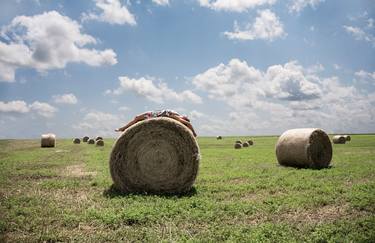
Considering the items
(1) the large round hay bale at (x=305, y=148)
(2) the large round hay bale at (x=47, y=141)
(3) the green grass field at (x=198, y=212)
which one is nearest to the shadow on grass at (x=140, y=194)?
(3) the green grass field at (x=198, y=212)

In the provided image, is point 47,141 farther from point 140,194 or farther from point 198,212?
point 198,212

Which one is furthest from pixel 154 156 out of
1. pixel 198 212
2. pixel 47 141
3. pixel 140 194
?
pixel 47 141

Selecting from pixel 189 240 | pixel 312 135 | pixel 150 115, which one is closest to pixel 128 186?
pixel 150 115

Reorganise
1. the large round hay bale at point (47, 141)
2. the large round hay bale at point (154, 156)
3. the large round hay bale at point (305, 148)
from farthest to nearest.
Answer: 1. the large round hay bale at point (47, 141)
2. the large round hay bale at point (305, 148)
3. the large round hay bale at point (154, 156)

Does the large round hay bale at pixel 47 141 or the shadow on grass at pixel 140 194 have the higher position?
the large round hay bale at pixel 47 141

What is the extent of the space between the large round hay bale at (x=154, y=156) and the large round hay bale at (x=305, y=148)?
794cm

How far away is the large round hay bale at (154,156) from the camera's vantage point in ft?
36.0

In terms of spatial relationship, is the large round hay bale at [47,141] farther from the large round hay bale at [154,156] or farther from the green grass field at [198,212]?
the large round hay bale at [154,156]

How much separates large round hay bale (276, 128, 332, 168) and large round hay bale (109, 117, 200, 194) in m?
7.94

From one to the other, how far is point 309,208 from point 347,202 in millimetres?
1246

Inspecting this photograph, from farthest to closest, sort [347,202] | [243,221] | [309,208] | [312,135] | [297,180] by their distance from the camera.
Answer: [312,135] < [297,180] < [347,202] < [309,208] < [243,221]

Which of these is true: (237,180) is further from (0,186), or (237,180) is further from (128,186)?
(0,186)

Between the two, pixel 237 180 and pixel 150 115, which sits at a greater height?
pixel 150 115

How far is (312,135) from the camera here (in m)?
17.5
